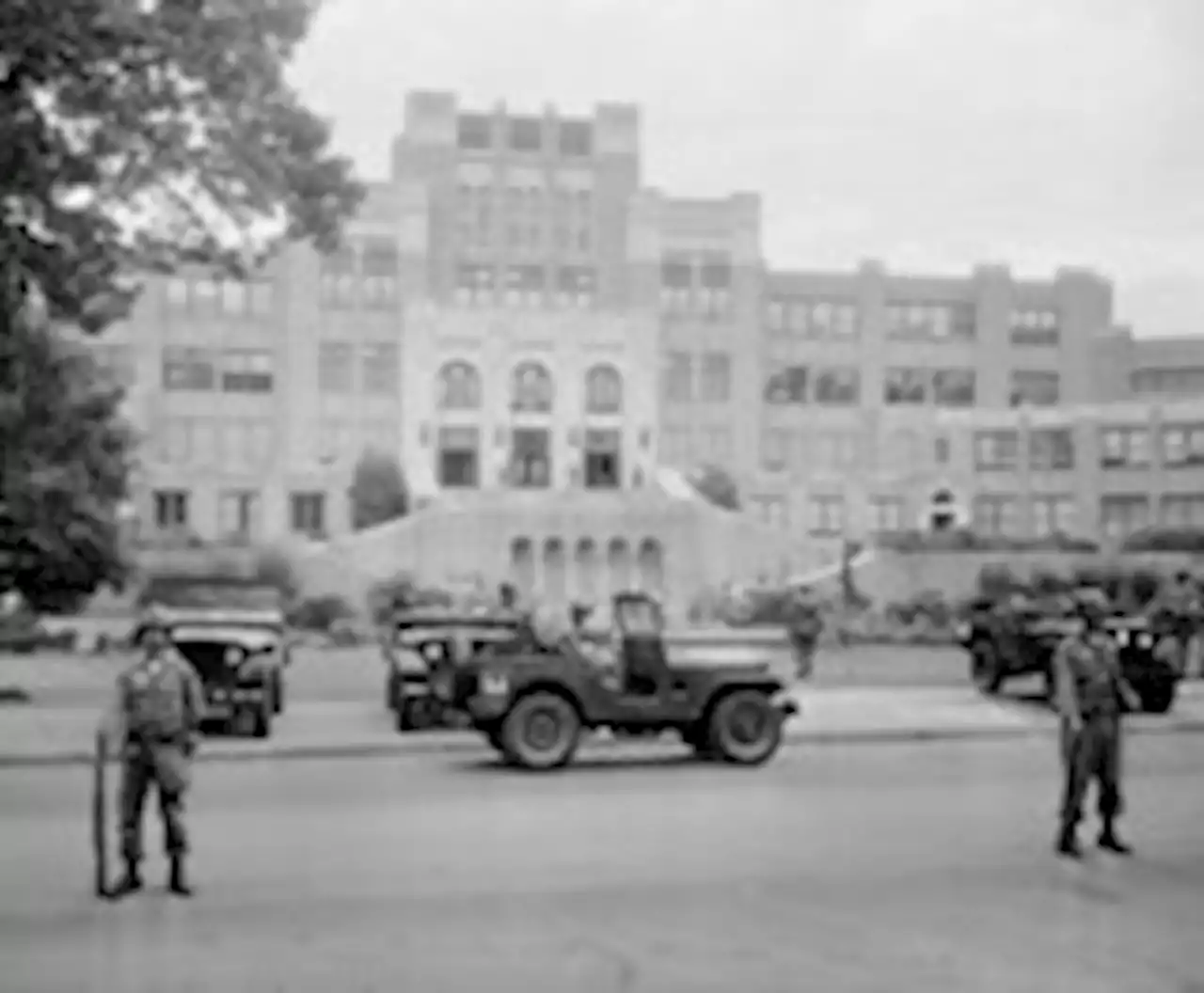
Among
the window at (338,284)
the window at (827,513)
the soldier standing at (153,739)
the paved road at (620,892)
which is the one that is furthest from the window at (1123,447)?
the soldier standing at (153,739)

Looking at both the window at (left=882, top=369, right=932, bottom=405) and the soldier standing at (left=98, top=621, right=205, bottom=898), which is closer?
the soldier standing at (left=98, top=621, right=205, bottom=898)

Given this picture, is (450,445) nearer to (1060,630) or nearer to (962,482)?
(962,482)

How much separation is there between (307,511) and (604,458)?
641 inches

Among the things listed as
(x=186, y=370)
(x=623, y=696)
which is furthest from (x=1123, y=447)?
(x=623, y=696)

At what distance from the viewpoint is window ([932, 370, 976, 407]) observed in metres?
106

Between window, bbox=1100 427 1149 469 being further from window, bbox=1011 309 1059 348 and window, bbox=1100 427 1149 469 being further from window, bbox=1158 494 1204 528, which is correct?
window, bbox=1011 309 1059 348

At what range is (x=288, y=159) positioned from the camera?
59.8 ft

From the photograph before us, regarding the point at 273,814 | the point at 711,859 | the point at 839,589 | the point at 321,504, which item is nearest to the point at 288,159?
the point at 273,814

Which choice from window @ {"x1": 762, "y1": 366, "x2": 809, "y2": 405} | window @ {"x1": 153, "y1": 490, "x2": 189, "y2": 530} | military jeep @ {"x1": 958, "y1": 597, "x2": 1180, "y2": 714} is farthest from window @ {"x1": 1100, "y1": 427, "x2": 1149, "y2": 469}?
military jeep @ {"x1": 958, "y1": 597, "x2": 1180, "y2": 714}

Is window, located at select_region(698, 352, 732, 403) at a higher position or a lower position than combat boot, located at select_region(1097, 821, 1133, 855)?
higher

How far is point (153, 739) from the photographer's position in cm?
1267

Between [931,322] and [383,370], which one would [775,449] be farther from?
[383,370]

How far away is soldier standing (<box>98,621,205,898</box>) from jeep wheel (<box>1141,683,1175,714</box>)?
18480 mm

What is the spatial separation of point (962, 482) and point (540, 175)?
26561mm
